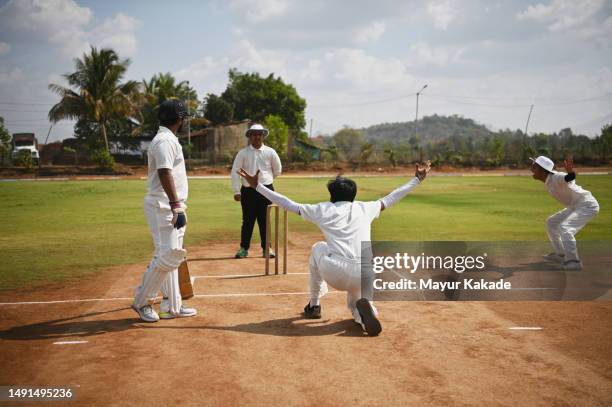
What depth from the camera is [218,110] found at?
58.5m

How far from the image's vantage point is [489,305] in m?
5.89

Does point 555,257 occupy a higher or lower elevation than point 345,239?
lower

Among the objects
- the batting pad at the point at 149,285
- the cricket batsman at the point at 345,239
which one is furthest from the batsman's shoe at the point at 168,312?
the cricket batsman at the point at 345,239

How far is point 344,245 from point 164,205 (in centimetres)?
182

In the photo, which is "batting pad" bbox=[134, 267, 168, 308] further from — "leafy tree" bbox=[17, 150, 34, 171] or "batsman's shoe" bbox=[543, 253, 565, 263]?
"leafy tree" bbox=[17, 150, 34, 171]

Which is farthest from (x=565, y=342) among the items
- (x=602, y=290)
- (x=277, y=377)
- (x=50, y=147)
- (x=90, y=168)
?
(x=50, y=147)

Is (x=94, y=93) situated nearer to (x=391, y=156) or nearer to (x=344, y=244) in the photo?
(x=391, y=156)

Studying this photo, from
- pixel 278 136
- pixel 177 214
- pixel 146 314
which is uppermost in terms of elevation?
pixel 278 136

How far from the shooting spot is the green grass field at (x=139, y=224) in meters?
8.45

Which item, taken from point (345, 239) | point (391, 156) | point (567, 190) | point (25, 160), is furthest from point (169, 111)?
point (391, 156)

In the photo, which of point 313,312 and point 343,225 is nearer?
point 343,225

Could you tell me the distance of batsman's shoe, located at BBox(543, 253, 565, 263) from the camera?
8.12 meters

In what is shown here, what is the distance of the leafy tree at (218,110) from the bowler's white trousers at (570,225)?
2081 inches

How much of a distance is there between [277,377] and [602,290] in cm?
477
